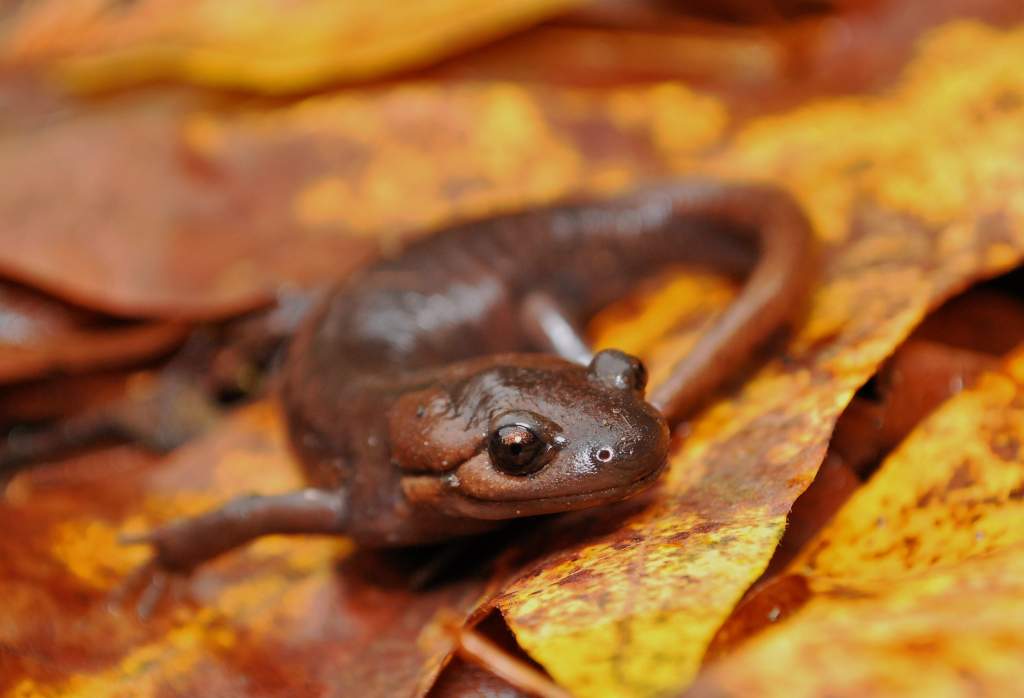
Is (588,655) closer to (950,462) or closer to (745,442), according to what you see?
(745,442)

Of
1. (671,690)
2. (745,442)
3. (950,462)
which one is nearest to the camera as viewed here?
(671,690)

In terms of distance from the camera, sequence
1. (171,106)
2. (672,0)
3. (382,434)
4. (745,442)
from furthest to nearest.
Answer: (672,0) < (171,106) < (382,434) < (745,442)

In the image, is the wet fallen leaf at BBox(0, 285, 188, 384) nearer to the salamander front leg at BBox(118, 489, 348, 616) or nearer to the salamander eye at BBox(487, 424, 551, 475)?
the salamander front leg at BBox(118, 489, 348, 616)

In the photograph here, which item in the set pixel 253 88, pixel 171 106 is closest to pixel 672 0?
pixel 253 88

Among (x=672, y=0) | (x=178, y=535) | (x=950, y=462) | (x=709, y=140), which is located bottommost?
(x=178, y=535)

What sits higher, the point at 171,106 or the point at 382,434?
the point at 171,106

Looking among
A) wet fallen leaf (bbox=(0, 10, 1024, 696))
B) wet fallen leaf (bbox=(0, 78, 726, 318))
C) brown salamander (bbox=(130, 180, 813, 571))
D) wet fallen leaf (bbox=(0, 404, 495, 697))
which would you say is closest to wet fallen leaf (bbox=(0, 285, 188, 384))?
wet fallen leaf (bbox=(0, 10, 1024, 696))

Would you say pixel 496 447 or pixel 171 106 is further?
pixel 171 106
